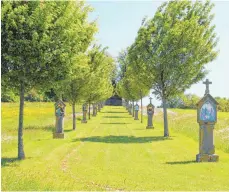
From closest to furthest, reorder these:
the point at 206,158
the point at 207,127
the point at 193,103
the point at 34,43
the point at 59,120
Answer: the point at 34,43 → the point at 206,158 → the point at 207,127 → the point at 59,120 → the point at 193,103

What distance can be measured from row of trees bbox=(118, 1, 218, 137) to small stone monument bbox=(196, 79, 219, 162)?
11995 mm

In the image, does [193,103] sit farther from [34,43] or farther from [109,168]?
[34,43]

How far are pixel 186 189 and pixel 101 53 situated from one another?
28368 mm

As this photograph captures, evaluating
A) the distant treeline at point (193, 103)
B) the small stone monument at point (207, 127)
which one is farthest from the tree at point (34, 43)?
the distant treeline at point (193, 103)

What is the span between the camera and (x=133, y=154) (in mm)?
20875

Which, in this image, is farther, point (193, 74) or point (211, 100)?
point (193, 74)

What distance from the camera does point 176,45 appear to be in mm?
31578

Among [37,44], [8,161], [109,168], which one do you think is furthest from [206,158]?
[37,44]

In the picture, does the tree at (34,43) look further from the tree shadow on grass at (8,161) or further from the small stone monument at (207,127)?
the small stone monument at (207,127)

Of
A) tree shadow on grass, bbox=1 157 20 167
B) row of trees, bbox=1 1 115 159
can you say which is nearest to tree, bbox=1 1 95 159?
row of trees, bbox=1 1 115 159

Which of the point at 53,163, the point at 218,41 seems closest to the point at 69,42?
the point at 53,163

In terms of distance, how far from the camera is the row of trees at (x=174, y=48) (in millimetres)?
31203

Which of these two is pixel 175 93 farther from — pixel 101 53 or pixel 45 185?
pixel 45 185

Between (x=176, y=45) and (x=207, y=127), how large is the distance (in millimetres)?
13759
